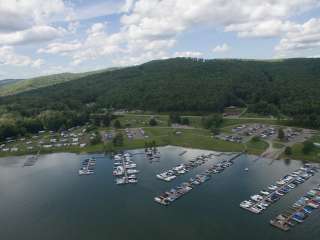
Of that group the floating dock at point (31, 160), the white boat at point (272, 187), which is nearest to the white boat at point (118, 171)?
the floating dock at point (31, 160)

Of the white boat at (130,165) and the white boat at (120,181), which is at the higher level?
the white boat at (130,165)

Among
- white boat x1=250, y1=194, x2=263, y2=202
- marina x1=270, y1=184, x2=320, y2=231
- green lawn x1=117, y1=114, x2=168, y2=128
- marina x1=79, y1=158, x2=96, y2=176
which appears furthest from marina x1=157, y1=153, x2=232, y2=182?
green lawn x1=117, y1=114, x2=168, y2=128

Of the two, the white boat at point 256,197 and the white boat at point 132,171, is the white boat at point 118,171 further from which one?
the white boat at point 256,197

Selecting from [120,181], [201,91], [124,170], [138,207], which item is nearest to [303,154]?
[124,170]

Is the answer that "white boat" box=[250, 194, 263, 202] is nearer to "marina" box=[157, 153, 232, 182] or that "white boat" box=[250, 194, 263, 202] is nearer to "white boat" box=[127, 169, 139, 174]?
"marina" box=[157, 153, 232, 182]

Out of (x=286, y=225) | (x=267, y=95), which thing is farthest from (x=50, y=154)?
(x=267, y=95)
